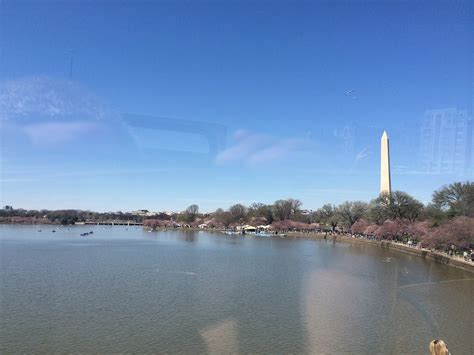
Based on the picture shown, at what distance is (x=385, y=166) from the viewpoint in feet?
137

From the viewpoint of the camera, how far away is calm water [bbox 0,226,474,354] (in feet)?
25.9

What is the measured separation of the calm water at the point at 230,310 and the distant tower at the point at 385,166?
23459 mm

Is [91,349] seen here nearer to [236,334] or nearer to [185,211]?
[236,334]

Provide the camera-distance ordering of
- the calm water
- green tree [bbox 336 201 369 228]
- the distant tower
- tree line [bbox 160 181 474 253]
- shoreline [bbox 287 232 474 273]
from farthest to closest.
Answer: green tree [bbox 336 201 369 228], the distant tower, tree line [bbox 160 181 474 253], shoreline [bbox 287 232 474 273], the calm water

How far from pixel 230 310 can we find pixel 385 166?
3489cm

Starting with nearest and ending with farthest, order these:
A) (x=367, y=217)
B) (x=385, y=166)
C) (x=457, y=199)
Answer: (x=457, y=199), (x=385, y=166), (x=367, y=217)

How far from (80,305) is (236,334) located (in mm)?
4509

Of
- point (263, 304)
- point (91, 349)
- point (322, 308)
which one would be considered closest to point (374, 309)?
point (322, 308)

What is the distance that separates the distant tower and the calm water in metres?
23.5

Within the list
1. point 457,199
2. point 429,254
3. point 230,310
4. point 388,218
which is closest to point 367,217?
point 388,218

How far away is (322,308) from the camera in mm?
10602

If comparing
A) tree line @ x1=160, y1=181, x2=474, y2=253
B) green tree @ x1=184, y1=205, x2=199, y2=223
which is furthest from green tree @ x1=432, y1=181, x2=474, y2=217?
green tree @ x1=184, y1=205, x2=199, y2=223

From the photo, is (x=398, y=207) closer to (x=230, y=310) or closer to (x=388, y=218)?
(x=388, y=218)

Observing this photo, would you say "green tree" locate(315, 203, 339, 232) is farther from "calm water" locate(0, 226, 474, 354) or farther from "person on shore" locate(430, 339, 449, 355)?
"person on shore" locate(430, 339, 449, 355)
